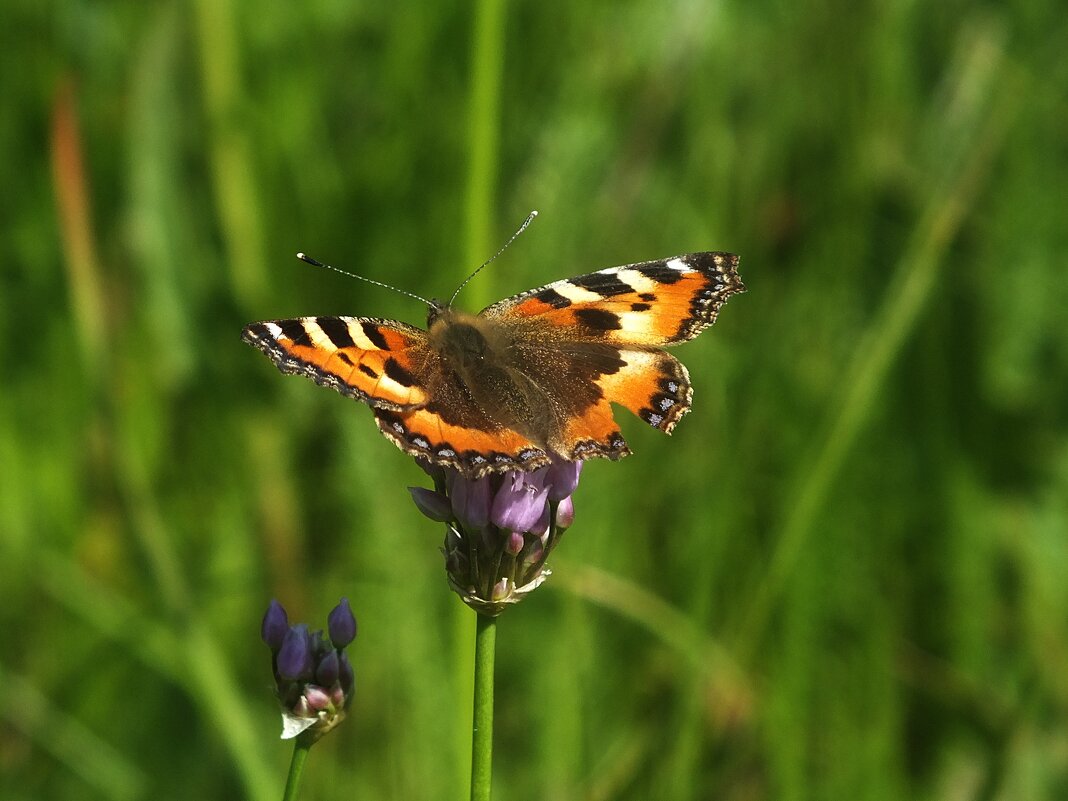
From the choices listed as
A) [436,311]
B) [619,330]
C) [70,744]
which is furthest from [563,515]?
[70,744]

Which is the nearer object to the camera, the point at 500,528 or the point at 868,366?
the point at 500,528

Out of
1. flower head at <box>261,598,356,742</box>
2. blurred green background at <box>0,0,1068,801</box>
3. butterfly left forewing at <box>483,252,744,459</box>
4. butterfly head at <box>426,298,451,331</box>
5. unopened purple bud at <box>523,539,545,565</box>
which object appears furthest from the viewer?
blurred green background at <box>0,0,1068,801</box>

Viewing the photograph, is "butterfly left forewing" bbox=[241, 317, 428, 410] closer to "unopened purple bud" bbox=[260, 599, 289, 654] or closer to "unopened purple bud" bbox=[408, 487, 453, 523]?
"unopened purple bud" bbox=[408, 487, 453, 523]

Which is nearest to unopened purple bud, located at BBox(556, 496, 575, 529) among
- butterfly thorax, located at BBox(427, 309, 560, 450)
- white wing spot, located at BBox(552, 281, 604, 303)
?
butterfly thorax, located at BBox(427, 309, 560, 450)

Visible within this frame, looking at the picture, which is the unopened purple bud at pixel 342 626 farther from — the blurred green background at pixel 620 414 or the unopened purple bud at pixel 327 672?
the blurred green background at pixel 620 414

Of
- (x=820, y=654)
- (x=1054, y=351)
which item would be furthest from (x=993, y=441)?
(x=820, y=654)

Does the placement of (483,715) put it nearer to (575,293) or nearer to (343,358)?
(343,358)
